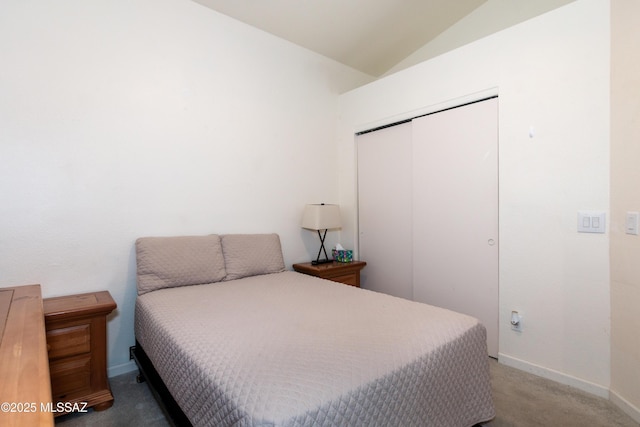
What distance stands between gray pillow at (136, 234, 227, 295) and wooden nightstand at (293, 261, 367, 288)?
806mm

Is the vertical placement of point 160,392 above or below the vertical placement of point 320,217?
below

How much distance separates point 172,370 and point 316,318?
667mm

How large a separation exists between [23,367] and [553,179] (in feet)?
8.78

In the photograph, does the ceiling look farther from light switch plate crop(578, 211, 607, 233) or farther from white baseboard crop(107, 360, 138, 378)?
white baseboard crop(107, 360, 138, 378)

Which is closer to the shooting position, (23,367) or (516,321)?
(23,367)

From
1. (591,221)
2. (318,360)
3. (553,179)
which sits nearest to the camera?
(318,360)

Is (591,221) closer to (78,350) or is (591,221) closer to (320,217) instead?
(320,217)

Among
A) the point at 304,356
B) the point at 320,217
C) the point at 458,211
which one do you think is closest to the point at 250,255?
the point at 320,217

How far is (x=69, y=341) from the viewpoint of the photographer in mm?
1792

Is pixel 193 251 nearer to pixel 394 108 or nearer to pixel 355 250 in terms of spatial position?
pixel 355 250

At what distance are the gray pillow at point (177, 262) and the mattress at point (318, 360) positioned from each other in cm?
28

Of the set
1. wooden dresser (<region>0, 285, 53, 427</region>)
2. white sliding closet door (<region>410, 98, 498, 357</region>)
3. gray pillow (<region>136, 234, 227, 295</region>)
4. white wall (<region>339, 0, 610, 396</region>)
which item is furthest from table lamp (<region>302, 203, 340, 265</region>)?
wooden dresser (<region>0, 285, 53, 427</region>)

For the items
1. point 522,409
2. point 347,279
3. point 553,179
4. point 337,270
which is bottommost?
point 522,409

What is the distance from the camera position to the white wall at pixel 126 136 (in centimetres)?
195
